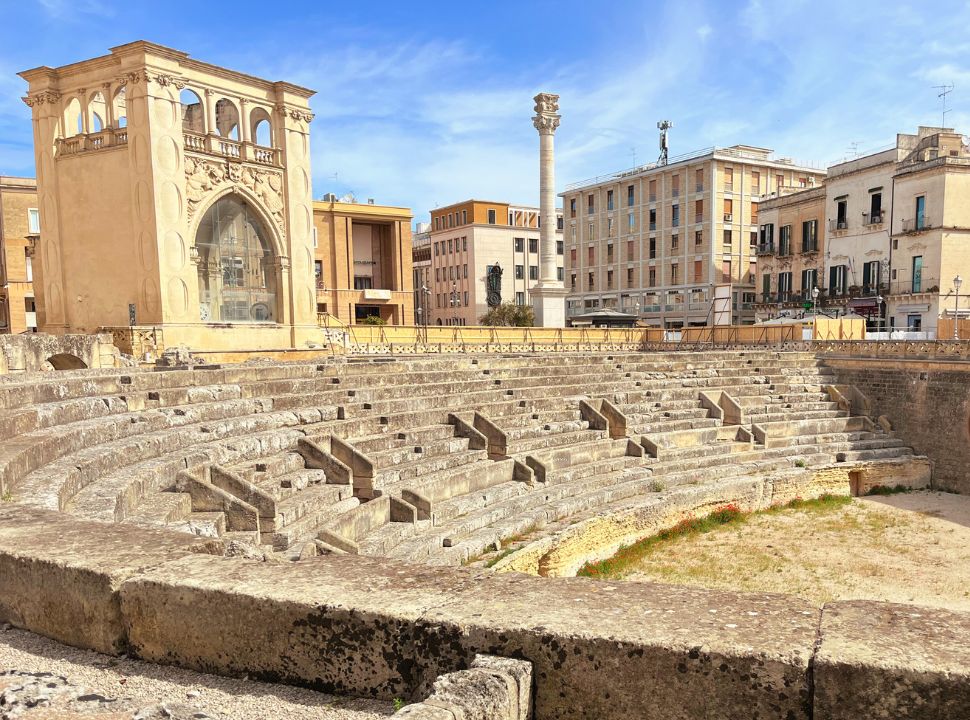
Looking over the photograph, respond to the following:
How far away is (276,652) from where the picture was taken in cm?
322

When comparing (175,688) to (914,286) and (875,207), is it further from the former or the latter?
(875,207)

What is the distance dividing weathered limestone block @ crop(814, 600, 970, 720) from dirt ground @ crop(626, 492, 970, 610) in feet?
28.4

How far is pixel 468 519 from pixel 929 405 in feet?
61.6

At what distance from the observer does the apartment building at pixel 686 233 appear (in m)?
51.2

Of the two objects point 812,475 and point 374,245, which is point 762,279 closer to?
point 374,245

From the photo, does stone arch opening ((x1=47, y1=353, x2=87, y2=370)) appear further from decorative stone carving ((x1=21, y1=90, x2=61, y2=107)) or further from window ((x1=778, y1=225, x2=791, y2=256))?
window ((x1=778, y1=225, x2=791, y2=256))

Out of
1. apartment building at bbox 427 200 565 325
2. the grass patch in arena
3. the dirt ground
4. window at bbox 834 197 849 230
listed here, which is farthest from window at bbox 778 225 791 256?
the grass patch in arena

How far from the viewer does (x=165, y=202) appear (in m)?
21.1

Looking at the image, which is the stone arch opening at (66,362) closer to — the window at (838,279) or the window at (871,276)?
the window at (871,276)

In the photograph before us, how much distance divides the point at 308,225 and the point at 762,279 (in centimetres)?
3647

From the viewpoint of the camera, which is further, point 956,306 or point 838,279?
point 838,279

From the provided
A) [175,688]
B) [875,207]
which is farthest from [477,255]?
[175,688]

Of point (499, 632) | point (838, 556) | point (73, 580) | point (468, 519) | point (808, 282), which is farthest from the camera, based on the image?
point (808, 282)

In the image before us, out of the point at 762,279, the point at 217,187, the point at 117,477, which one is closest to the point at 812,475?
the point at 117,477
